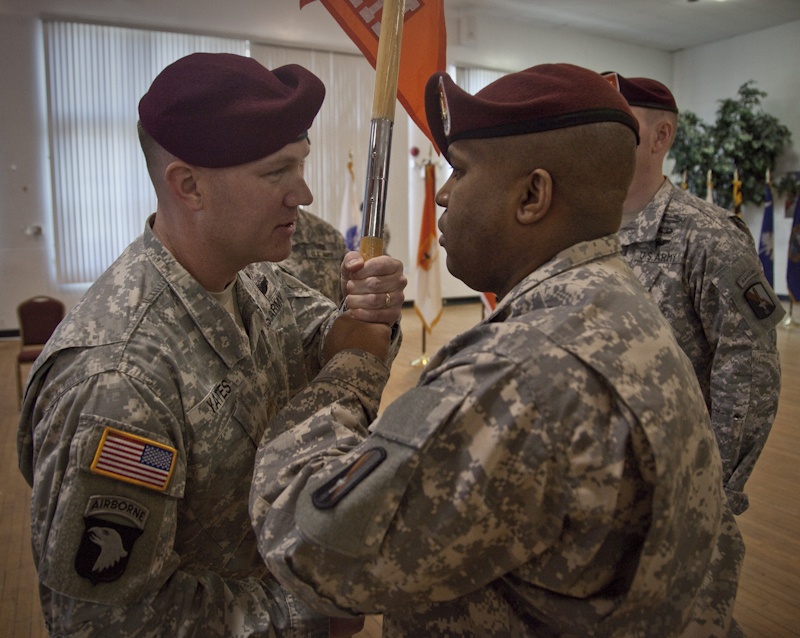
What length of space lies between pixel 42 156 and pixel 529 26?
7.74 m

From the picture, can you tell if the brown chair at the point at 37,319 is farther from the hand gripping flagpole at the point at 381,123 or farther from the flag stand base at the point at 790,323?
the flag stand base at the point at 790,323

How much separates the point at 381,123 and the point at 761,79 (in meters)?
12.0

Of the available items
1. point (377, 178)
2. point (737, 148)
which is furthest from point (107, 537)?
point (737, 148)

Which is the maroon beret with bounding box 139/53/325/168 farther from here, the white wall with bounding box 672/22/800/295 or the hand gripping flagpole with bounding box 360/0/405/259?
the white wall with bounding box 672/22/800/295

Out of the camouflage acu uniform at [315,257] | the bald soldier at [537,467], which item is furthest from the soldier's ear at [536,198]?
the camouflage acu uniform at [315,257]

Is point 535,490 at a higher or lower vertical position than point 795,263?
higher

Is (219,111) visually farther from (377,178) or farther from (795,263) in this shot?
(795,263)

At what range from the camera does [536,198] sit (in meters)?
0.99

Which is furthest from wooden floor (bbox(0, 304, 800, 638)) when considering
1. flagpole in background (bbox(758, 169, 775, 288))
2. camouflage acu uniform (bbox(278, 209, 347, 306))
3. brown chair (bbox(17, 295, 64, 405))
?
flagpole in background (bbox(758, 169, 775, 288))

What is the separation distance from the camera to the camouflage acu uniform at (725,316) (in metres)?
2.08

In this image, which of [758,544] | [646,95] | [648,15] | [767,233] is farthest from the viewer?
[648,15]

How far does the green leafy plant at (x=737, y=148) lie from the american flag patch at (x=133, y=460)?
36.6ft

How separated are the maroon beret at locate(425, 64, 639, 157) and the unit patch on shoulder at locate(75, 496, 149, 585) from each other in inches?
30.4

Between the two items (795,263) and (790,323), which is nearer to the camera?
(790,323)
